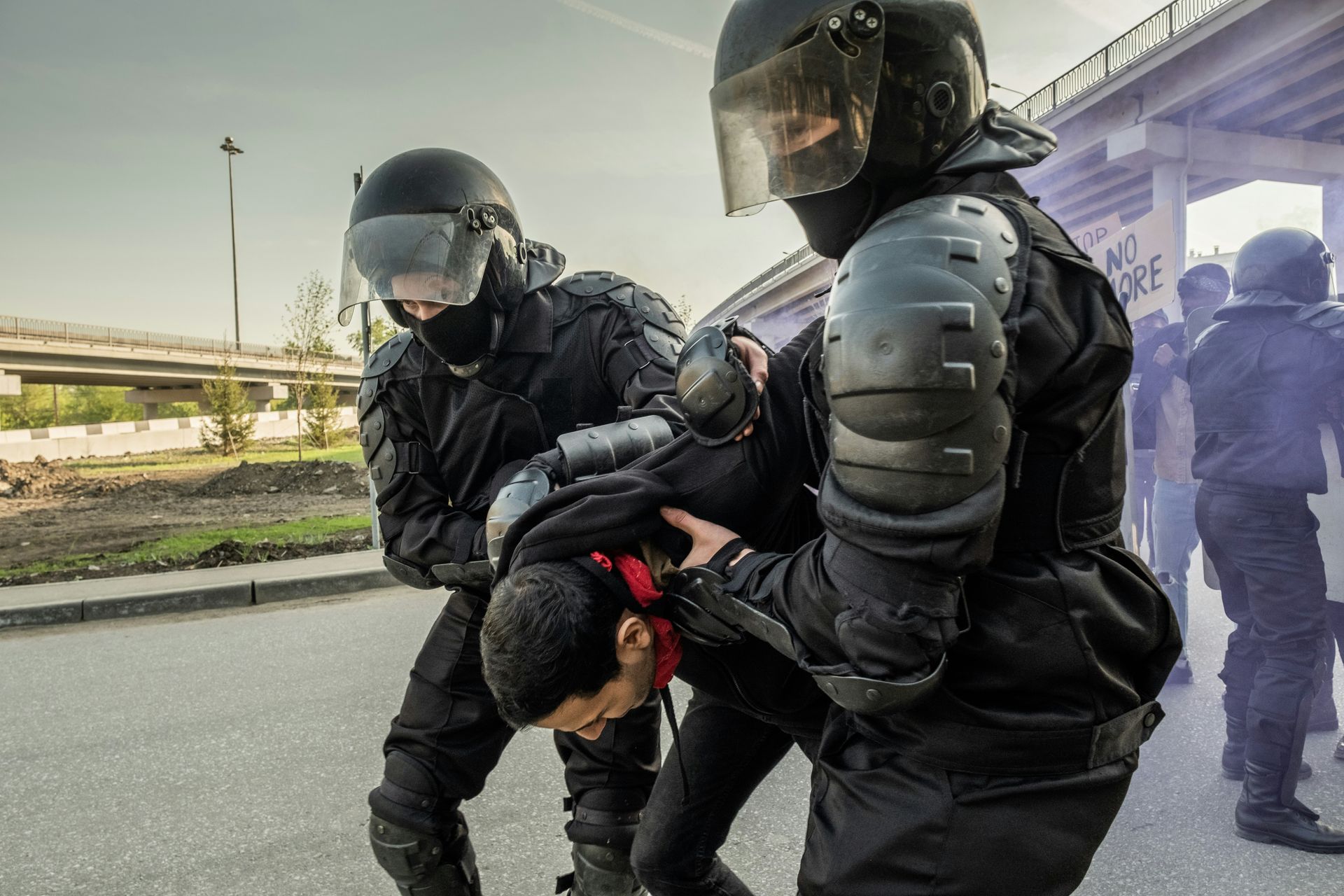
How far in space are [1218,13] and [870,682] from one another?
994 cm

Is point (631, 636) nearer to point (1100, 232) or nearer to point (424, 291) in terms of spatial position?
point (424, 291)

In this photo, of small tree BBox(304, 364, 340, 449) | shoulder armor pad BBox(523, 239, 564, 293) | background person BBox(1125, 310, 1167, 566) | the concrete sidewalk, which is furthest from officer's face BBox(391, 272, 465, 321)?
small tree BBox(304, 364, 340, 449)

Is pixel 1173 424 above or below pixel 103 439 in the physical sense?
above

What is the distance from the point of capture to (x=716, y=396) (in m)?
1.35

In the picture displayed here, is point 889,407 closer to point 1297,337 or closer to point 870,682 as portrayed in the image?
point 870,682

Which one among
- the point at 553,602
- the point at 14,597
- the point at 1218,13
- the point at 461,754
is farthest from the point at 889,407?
the point at 1218,13

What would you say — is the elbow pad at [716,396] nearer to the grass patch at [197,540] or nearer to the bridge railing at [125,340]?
the grass patch at [197,540]

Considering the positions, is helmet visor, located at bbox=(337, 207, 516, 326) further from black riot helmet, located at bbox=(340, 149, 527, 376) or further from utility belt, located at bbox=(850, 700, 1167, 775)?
utility belt, located at bbox=(850, 700, 1167, 775)

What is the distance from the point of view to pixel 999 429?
1.02m

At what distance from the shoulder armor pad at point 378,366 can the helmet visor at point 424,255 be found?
175 millimetres

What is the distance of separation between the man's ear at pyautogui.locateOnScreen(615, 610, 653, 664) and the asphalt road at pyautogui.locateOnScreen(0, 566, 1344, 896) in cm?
165

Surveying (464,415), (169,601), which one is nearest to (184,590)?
(169,601)

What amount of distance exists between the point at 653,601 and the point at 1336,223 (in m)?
6.10

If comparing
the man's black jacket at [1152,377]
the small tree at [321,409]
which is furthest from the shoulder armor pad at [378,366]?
the small tree at [321,409]
